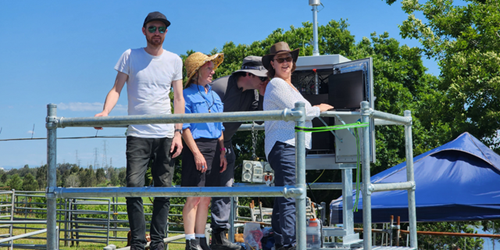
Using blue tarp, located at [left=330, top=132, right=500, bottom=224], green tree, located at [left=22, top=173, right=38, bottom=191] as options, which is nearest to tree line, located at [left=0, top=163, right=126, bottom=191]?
green tree, located at [left=22, top=173, right=38, bottom=191]

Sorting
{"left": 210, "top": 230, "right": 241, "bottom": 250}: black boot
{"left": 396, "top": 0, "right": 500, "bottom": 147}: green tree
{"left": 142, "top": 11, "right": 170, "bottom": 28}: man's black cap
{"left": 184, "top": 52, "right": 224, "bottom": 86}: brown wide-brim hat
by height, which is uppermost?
{"left": 396, "top": 0, "right": 500, "bottom": 147}: green tree

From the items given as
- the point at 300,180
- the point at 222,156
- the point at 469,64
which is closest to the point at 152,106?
the point at 222,156

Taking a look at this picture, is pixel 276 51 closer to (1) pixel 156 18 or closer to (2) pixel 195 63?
(2) pixel 195 63

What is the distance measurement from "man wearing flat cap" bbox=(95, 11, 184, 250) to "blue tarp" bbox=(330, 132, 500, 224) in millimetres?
3876

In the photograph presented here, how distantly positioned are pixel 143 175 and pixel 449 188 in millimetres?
6557

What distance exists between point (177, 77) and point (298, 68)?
8.64 ft

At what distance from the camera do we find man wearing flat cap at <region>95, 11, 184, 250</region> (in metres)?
3.38

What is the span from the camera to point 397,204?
815cm

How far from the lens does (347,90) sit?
Answer: 5434 millimetres

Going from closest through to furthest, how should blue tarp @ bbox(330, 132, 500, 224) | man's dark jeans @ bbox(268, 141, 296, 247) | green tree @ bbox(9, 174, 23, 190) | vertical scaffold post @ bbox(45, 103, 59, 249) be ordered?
vertical scaffold post @ bbox(45, 103, 59, 249)
man's dark jeans @ bbox(268, 141, 296, 247)
blue tarp @ bbox(330, 132, 500, 224)
green tree @ bbox(9, 174, 23, 190)

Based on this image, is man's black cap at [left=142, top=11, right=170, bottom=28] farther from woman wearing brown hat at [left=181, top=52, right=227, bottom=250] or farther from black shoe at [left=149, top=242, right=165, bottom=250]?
black shoe at [left=149, top=242, right=165, bottom=250]

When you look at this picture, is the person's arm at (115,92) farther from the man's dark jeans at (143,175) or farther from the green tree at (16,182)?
the green tree at (16,182)

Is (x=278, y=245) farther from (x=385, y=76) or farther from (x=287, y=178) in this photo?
(x=385, y=76)

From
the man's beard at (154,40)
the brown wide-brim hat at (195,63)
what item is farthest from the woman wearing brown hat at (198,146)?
the man's beard at (154,40)
